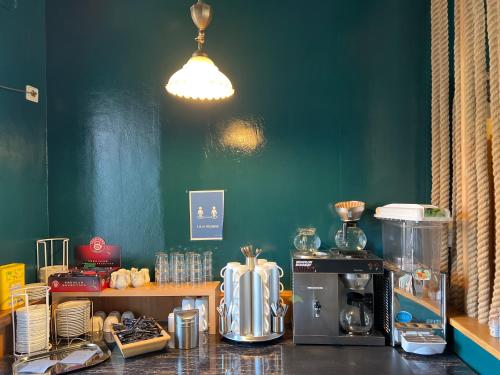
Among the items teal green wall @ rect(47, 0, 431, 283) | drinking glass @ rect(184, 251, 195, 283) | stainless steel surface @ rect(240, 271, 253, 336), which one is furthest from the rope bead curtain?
drinking glass @ rect(184, 251, 195, 283)

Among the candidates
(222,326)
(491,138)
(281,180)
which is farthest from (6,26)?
(491,138)

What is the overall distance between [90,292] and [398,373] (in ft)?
4.83

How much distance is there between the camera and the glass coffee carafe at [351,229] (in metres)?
1.94

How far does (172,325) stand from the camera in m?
1.85

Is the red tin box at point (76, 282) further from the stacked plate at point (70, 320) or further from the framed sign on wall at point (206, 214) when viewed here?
the framed sign on wall at point (206, 214)

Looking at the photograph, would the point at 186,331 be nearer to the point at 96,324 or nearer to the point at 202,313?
the point at 202,313

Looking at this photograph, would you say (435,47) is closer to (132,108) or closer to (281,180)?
(281,180)

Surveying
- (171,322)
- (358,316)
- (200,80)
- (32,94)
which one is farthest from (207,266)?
(32,94)

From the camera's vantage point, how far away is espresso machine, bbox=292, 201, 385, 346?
172 centimetres

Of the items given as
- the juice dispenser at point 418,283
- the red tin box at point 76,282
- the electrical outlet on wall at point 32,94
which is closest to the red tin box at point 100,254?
the red tin box at point 76,282

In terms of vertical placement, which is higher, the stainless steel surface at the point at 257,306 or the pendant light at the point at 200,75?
the pendant light at the point at 200,75

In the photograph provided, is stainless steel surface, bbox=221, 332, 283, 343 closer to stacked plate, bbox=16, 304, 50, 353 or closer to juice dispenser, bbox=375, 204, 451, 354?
juice dispenser, bbox=375, 204, 451, 354

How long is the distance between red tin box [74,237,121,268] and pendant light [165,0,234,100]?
1.01m

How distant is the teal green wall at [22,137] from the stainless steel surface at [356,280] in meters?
1.68
